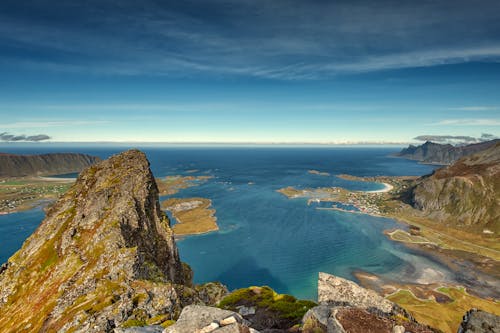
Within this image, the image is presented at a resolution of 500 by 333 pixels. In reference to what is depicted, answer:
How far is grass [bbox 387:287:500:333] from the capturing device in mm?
81938

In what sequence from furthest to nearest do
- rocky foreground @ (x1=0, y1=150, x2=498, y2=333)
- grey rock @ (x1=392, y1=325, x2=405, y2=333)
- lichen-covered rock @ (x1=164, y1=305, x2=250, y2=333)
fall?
rocky foreground @ (x1=0, y1=150, x2=498, y2=333) → grey rock @ (x1=392, y1=325, x2=405, y2=333) → lichen-covered rock @ (x1=164, y1=305, x2=250, y2=333)

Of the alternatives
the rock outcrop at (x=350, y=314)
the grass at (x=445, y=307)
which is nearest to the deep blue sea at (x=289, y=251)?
the grass at (x=445, y=307)

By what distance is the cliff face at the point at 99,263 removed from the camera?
119 ft

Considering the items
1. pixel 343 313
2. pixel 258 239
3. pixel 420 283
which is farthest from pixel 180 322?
pixel 258 239

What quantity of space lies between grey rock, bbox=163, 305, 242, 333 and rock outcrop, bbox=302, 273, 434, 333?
7645mm

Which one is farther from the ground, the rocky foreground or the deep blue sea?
the rocky foreground

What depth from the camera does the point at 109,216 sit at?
185 ft

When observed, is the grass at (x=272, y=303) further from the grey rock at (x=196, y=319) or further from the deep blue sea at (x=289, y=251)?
the deep blue sea at (x=289, y=251)

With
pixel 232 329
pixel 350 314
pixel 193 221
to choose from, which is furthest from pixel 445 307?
pixel 193 221

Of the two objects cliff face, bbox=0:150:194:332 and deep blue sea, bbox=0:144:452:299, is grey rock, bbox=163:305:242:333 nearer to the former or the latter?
cliff face, bbox=0:150:194:332

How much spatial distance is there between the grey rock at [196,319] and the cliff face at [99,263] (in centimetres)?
1940

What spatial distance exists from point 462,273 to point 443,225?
3059 inches

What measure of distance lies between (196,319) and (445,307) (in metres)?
107

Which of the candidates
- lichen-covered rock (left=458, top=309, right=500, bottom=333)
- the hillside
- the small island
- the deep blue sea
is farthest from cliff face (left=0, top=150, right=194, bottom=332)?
the small island
